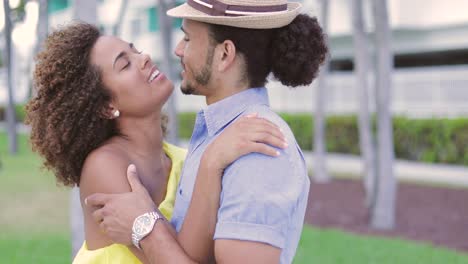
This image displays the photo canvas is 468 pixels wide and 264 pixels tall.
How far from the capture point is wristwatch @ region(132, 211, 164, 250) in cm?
243

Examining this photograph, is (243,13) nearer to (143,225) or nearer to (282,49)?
(282,49)

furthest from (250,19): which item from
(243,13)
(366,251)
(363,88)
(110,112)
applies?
(363,88)

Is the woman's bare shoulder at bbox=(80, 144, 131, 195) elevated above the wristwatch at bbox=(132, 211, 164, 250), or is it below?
above

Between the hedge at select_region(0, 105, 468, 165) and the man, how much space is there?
48.9ft

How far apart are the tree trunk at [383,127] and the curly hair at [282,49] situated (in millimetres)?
8346

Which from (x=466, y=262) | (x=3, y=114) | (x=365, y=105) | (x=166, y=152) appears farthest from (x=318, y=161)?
(x=3, y=114)

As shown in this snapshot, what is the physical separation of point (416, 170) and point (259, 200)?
16251 millimetres

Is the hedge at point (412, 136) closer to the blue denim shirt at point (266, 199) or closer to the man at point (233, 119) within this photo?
the man at point (233, 119)

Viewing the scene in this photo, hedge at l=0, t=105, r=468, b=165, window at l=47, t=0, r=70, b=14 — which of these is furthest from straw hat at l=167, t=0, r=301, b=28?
window at l=47, t=0, r=70, b=14

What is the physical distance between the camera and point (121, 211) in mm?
2480

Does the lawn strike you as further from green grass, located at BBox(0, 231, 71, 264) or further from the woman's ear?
the woman's ear

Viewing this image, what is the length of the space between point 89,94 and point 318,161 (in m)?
13.8

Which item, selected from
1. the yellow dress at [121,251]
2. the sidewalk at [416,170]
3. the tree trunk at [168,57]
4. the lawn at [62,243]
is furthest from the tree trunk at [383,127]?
the yellow dress at [121,251]

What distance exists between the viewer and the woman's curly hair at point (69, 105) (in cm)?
281
